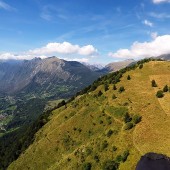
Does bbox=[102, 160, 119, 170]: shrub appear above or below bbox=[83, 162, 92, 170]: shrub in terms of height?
above

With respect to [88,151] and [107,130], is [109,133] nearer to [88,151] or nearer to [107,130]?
[107,130]

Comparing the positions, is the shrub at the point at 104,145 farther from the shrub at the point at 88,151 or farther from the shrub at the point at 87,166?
the shrub at the point at 87,166

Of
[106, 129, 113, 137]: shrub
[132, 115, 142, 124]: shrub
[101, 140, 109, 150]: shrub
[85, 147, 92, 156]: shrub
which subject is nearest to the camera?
[101, 140, 109, 150]: shrub

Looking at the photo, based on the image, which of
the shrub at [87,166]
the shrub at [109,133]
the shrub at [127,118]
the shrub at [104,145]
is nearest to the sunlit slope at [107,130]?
the shrub at [104,145]

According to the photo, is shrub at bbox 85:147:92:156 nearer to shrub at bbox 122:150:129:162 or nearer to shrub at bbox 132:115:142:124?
shrub at bbox 122:150:129:162

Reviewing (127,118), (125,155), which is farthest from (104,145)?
(127,118)

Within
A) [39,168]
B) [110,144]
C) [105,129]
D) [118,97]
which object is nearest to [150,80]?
[118,97]

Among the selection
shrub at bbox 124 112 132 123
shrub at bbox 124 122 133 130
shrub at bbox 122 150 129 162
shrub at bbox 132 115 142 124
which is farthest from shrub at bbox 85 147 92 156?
shrub at bbox 132 115 142 124
